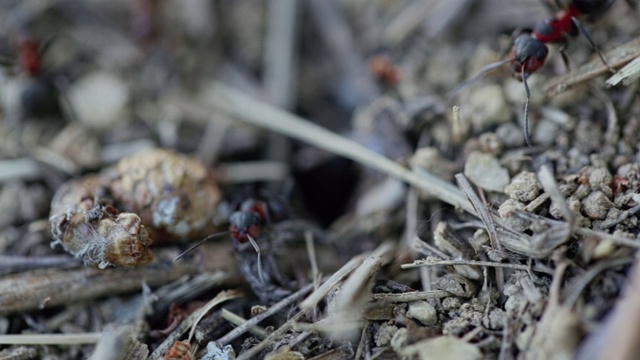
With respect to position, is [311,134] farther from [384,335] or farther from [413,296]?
[384,335]

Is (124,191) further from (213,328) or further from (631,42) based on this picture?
(631,42)

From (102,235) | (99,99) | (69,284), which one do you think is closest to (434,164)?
(102,235)

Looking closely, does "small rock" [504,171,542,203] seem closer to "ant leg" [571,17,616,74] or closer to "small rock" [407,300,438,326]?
"small rock" [407,300,438,326]

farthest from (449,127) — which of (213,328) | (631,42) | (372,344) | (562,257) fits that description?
(213,328)

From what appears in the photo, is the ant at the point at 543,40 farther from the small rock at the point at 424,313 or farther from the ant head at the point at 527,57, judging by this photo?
the small rock at the point at 424,313

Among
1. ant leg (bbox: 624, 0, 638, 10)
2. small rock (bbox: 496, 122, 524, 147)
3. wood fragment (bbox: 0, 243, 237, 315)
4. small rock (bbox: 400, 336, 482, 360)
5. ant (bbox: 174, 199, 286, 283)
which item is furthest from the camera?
ant leg (bbox: 624, 0, 638, 10)

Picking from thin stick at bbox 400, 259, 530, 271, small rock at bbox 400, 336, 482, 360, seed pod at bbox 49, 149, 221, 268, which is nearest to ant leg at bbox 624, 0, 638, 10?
thin stick at bbox 400, 259, 530, 271

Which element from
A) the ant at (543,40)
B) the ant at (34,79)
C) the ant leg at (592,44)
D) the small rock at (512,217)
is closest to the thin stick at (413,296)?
the small rock at (512,217)
